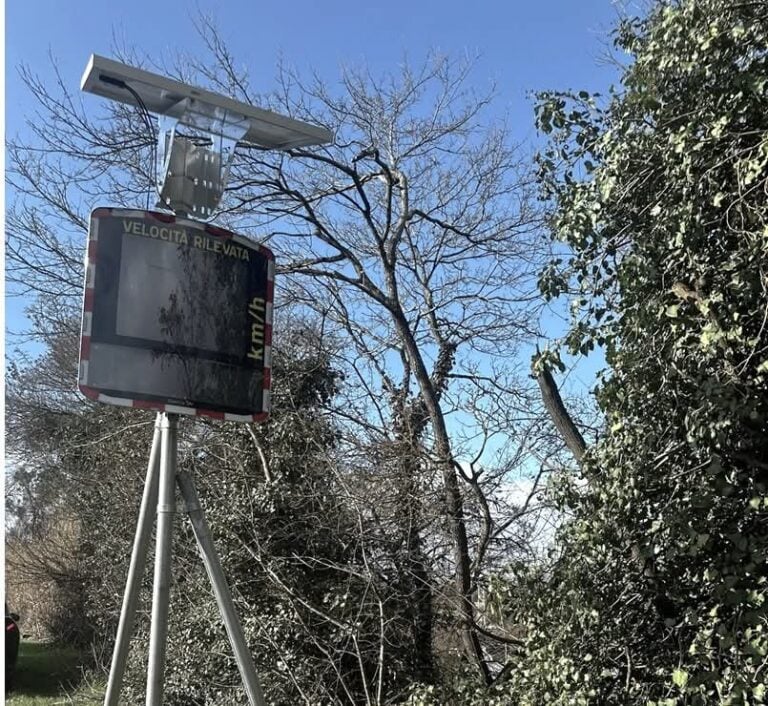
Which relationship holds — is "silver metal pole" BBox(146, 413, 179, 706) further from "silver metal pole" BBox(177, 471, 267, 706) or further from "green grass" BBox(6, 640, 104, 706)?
"green grass" BBox(6, 640, 104, 706)

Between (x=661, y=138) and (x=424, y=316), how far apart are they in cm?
361

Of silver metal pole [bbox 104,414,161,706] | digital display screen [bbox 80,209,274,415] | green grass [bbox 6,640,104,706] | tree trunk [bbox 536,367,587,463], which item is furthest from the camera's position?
green grass [bbox 6,640,104,706]

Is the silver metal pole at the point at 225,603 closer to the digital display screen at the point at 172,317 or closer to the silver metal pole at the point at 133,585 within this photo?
the silver metal pole at the point at 133,585

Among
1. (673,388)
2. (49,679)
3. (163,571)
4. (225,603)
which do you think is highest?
(673,388)

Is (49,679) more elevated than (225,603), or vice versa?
(225,603)

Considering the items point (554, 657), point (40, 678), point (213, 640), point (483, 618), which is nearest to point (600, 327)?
point (554, 657)

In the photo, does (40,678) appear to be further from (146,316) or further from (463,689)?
(146,316)

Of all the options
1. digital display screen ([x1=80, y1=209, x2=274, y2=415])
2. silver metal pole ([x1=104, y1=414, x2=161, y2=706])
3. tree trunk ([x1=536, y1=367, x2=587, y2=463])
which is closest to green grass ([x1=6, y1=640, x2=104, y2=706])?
silver metal pole ([x1=104, y1=414, x2=161, y2=706])

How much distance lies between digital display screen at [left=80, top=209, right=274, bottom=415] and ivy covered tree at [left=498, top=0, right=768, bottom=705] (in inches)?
66.6

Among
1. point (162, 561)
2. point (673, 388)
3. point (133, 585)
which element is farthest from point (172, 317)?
point (673, 388)

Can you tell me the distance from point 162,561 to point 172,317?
968 millimetres

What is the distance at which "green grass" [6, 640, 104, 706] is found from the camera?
7.59 meters

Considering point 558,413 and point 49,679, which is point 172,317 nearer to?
point 558,413

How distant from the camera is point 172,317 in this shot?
10.0ft
